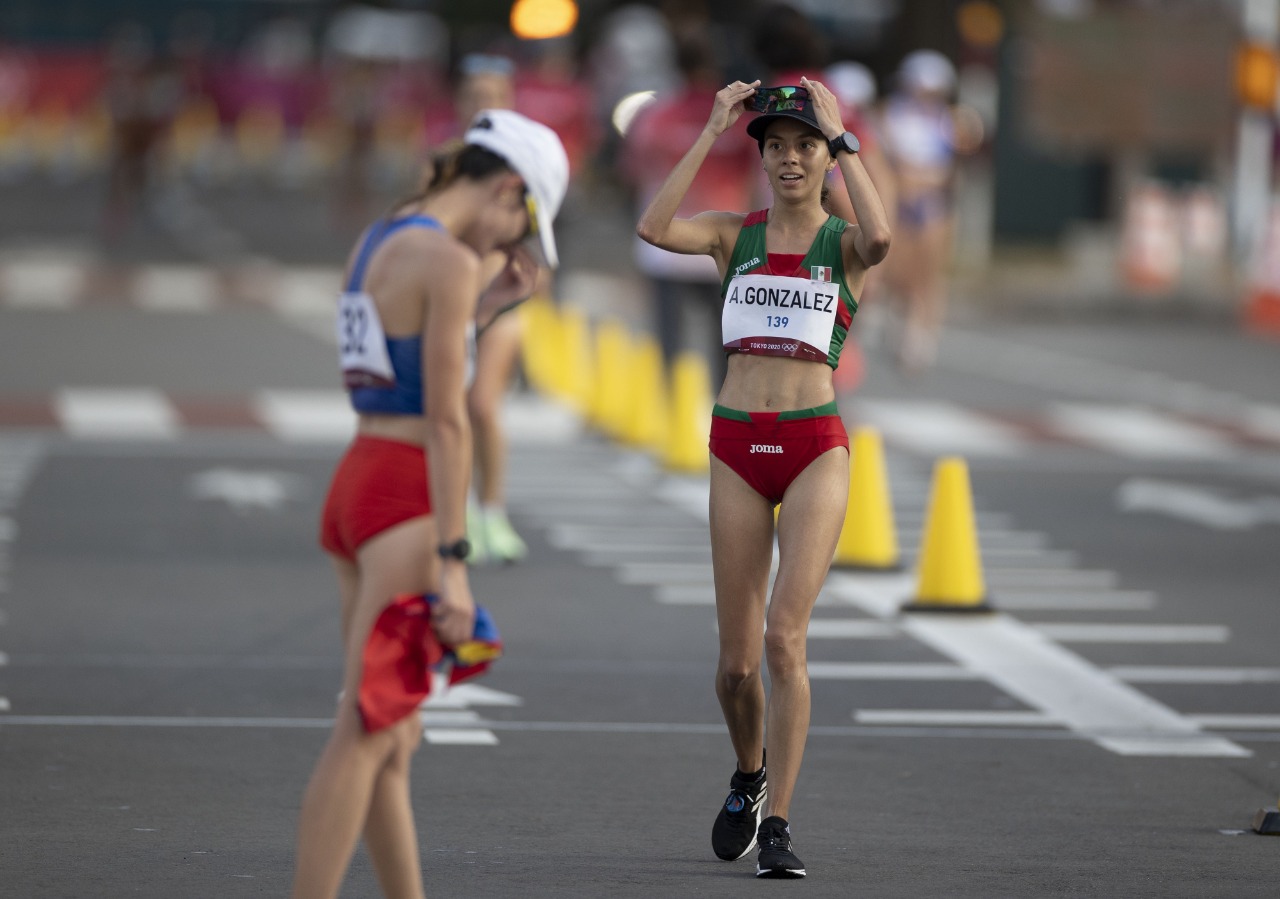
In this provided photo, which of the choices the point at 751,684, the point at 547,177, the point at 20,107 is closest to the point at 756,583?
the point at 751,684

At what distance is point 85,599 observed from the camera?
10711 millimetres

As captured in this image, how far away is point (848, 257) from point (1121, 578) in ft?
17.8

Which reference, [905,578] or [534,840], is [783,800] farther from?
[905,578]

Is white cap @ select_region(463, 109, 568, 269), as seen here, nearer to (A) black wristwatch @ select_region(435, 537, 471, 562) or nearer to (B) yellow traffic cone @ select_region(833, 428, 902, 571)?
(A) black wristwatch @ select_region(435, 537, 471, 562)

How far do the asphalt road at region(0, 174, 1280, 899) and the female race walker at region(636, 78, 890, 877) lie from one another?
415 mm

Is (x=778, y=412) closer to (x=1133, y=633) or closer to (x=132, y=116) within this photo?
(x=1133, y=633)

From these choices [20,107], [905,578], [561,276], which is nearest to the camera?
[905,578]

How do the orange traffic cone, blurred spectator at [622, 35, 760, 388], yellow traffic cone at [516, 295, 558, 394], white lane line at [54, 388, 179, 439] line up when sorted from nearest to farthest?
blurred spectator at [622, 35, 760, 388], white lane line at [54, 388, 179, 439], yellow traffic cone at [516, 295, 558, 394], the orange traffic cone

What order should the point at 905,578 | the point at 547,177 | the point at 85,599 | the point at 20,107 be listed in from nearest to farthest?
1. the point at 547,177
2. the point at 85,599
3. the point at 905,578
4. the point at 20,107

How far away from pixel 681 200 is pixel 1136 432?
11.4 meters

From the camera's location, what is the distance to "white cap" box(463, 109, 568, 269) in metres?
5.98

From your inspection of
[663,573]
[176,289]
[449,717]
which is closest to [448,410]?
[449,717]

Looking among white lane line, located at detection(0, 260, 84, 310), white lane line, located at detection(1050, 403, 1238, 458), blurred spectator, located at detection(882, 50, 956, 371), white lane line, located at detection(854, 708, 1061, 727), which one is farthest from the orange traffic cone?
white lane line, located at detection(854, 708, 1061, 727)

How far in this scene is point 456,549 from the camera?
5527mm
